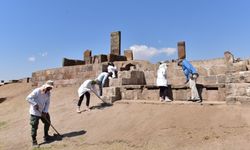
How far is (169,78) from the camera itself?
1285 centimetres

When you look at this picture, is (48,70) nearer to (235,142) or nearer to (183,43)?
(183,43)

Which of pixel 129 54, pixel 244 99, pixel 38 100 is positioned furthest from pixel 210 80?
pixel 129 54

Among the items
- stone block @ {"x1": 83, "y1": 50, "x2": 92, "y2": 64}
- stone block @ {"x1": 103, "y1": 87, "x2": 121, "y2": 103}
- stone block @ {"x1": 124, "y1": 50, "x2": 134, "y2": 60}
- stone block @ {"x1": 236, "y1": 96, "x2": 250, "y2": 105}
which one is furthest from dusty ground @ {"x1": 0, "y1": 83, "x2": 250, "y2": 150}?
stone block @ {"x1": 124, "y1": 50, "x2": 134, "y2": 60}

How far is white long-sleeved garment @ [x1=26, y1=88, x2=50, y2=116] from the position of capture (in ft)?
24.6

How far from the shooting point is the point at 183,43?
17.7 metres

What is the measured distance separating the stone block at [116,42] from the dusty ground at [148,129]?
10.6 meters

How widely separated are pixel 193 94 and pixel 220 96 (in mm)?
815

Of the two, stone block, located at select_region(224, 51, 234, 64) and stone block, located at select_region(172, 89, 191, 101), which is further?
stone block, located at select_region(224, 51, 234, 64)

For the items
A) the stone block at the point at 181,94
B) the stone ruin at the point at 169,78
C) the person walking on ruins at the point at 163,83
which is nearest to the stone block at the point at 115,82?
the stone ruin at the point at 169,78


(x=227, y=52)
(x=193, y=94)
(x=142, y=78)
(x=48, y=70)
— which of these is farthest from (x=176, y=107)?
(x=48, y=70)

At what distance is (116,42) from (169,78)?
839cm

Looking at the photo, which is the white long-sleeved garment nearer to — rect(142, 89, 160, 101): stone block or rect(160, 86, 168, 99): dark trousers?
rect(160, 86, 168, 99): dark trousers

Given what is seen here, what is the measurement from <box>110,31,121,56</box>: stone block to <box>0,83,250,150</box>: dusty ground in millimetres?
10619

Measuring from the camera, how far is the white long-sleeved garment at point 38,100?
751 centimetres
